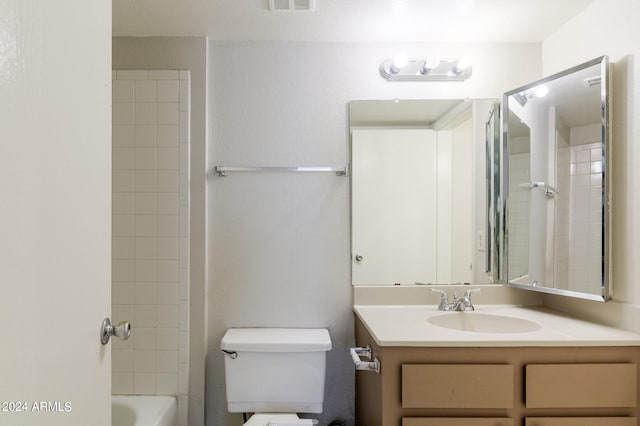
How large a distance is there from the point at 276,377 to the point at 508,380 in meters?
0.94

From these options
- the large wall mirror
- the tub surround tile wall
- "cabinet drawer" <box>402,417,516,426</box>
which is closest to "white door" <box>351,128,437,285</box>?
the large wall mirror

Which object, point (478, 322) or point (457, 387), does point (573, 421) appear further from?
point (478, 322)

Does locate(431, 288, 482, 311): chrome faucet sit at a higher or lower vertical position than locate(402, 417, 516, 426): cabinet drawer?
higher

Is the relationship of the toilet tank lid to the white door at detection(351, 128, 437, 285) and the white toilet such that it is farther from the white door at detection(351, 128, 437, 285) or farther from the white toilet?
the white door at detection(351, 128, 437, 285)

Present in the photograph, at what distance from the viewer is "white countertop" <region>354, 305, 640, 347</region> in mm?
1270

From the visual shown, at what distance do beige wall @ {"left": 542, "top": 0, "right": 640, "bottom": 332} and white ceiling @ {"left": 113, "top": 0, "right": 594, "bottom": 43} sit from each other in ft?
0.55

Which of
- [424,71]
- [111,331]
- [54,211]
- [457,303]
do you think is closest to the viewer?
[54,211]

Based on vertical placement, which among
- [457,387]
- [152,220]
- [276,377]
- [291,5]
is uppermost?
[291,5]

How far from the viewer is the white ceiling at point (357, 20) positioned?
1575 millimetres

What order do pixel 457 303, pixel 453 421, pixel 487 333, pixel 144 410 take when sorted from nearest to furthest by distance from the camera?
pixel 453 421 → pixel 487 333 → pixel 144 410 → pixel 457 303

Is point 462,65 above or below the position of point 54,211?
above

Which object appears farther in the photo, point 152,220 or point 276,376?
point 152,220

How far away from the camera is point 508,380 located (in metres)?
1.26

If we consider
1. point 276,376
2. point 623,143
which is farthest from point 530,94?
point 276,376
